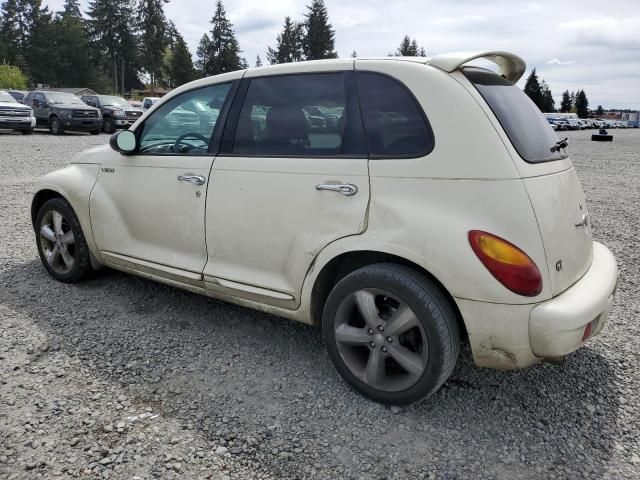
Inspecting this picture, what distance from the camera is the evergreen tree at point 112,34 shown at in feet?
263

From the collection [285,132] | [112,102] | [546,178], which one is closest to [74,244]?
[285,132]

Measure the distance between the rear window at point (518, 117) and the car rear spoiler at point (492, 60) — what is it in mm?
80

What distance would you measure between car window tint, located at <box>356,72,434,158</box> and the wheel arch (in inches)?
21.3

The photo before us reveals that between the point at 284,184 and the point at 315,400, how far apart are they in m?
1.23

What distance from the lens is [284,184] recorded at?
2.91 meters

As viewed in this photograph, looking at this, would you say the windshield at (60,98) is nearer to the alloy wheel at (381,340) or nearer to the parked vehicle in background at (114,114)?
the parked vehicle in background at (114,114)

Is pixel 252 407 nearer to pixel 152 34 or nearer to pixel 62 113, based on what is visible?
pixel 62 113

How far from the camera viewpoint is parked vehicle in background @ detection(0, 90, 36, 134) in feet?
63.3

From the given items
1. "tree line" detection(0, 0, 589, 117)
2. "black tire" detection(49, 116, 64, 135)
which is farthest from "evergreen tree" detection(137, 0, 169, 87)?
"black tire" detection(49, 116, 64, 135)

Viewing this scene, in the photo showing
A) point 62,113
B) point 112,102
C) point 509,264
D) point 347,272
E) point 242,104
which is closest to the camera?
point 509,264

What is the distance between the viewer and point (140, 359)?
3195 millimetres

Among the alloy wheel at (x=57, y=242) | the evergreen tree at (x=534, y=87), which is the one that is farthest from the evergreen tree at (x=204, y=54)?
the alloy wheel at (x=57, y=242)

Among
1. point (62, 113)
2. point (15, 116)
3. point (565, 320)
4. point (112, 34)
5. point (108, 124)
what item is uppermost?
point (112, 34)

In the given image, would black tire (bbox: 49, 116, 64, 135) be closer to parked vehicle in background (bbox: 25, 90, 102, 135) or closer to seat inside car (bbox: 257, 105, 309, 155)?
parked vehicle in background (bbox: 25, 90, 102, 135)
